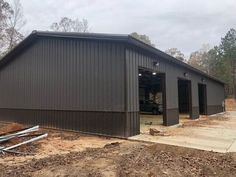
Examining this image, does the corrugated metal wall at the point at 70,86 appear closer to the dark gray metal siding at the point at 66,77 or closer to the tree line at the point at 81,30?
the dark gray metal siding at the point at 66,77

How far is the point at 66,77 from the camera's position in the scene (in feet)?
50.2

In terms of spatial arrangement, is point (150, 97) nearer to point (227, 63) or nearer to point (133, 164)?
point (227, 63)

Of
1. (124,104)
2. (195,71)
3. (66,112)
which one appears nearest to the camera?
(124,104)

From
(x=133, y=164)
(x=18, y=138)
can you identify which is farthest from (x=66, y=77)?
(x=133, y=164)

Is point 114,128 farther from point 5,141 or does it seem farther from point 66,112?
point 5,141

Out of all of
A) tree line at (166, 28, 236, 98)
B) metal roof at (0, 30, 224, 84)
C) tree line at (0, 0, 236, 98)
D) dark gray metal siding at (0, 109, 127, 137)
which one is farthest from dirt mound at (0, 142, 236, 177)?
tree line at (166, 28, 236, 98)

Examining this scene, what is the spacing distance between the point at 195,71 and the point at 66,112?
1275 cm

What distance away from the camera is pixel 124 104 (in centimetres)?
1299

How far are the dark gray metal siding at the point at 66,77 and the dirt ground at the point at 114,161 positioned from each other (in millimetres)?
2662

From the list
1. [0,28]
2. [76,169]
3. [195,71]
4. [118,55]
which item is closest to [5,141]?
[76,169]

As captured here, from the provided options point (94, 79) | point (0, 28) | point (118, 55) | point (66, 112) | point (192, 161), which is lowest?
point (192, 161)

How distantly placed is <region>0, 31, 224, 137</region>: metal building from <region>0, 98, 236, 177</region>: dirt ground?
2061 mm

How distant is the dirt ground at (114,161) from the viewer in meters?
7.65

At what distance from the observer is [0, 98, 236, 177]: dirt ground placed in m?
7.65
